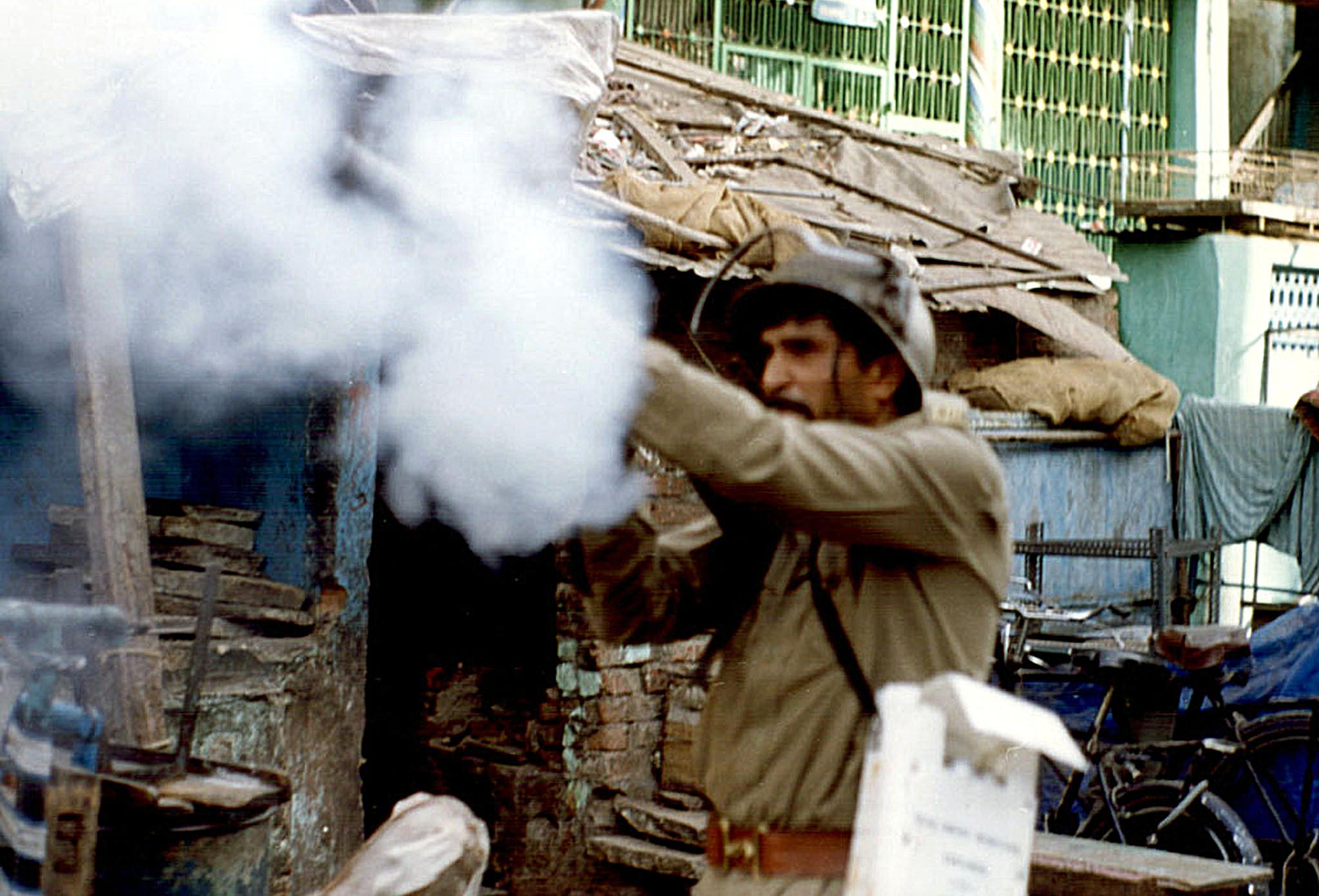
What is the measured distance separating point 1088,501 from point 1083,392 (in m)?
0.90

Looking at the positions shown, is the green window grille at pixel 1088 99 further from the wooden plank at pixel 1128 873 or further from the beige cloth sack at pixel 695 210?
the wooden plank at pixel 1128 873

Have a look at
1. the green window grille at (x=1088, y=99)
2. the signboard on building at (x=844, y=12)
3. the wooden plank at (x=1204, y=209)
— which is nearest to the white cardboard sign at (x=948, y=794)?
the signboard on building at (x=844, y=12)

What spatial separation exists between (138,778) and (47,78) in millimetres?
1938

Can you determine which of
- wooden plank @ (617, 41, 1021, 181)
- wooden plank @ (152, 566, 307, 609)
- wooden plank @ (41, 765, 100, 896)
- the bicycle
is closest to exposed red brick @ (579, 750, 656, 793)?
wooden plank @ (152, 566, 307, 609)

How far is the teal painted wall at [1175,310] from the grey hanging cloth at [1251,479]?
180 cm

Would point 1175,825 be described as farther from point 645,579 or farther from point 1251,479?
point 645,579

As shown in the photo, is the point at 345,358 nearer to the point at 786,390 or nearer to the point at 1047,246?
the point at 786,390

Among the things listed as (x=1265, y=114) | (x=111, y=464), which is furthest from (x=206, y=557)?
(x=1265, y=114)

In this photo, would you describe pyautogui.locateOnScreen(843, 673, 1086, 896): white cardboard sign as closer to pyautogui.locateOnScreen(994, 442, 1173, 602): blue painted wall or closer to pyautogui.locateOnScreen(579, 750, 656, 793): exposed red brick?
pyautogui.locateOnScreen(579, 750, 656, 793): exposed red brick

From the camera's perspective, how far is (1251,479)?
41.7 ft

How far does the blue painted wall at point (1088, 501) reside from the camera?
38.2ft

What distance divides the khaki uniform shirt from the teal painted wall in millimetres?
11576

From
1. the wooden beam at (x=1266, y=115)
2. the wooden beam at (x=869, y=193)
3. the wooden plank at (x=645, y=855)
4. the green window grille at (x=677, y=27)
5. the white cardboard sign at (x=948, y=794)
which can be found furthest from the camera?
the wooden beam at (x=1266, y=115)

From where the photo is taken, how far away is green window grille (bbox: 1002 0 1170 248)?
15.4m
